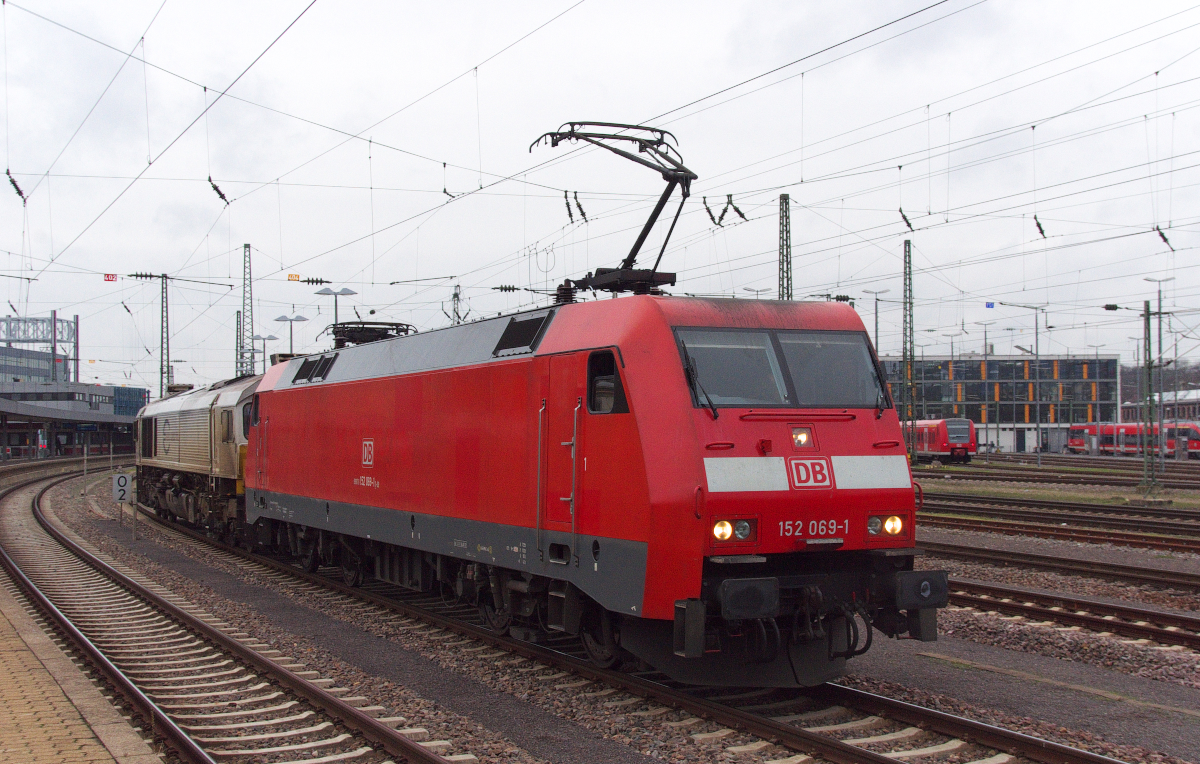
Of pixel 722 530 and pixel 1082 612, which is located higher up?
pixel 722 530

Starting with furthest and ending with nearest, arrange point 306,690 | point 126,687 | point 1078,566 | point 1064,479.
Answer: point 1064,479, point 1078,566, point 126,687, point 306,690

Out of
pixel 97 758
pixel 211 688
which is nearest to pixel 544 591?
pixel 211 688

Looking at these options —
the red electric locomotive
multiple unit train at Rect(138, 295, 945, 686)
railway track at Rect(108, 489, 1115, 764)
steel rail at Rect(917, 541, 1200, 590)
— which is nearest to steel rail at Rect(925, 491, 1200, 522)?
steel rail at Rect(917, 541, 1200, 590)

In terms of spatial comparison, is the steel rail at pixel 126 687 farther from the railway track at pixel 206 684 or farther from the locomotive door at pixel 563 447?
the locomotive door at pixel 563 447

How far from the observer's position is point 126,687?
927 centimetres

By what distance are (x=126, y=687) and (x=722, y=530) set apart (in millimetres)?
6030

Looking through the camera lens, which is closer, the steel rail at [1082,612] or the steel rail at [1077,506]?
the steel rail at [1082,612]

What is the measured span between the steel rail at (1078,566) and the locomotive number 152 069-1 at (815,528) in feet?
27.5

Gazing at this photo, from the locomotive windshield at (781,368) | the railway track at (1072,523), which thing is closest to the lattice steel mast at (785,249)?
the railway track at (1072,523)

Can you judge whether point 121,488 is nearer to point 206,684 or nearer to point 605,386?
point 206,684

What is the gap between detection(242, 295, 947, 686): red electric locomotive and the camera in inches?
301

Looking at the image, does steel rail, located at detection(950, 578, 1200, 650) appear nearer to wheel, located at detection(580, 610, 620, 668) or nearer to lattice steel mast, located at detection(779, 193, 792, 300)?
wheel, located at detection(580, 610, 620, 668)

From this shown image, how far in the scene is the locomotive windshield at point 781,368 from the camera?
820 cm

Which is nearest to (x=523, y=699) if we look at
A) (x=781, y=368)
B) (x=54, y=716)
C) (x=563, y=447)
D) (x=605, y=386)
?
(x=563, y=447)
